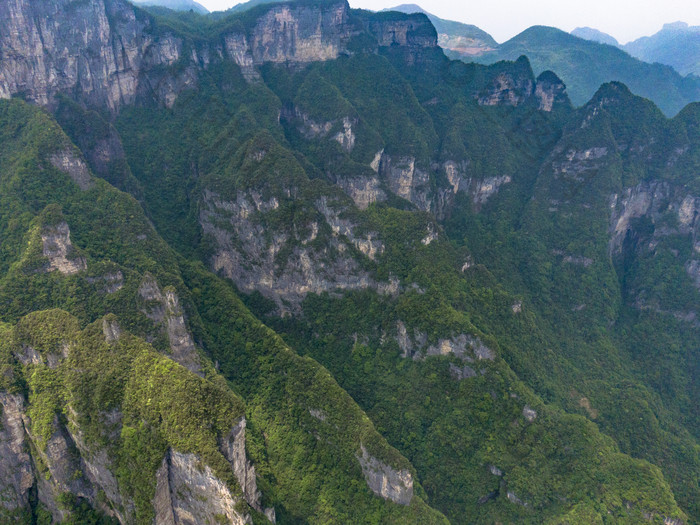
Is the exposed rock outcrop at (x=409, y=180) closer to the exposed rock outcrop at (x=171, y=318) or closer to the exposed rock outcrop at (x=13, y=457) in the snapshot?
the exposed rock outcrop at (x=171, y=318)

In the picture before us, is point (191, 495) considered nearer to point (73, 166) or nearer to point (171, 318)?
point (171, 318)

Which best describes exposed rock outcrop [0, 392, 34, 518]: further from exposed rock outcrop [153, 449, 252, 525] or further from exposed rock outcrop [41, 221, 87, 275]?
exposed rock outcrop [41, 221, 87, 275]

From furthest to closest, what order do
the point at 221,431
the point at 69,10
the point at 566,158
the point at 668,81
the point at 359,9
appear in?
1. the point at 668,81
2. the point at 359,9
3. the point at 566,158
4. the point at 69,10
5. the point at 221,431

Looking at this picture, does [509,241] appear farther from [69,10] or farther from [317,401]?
[69,10]

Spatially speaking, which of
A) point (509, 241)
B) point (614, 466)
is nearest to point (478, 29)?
point (509, 241)

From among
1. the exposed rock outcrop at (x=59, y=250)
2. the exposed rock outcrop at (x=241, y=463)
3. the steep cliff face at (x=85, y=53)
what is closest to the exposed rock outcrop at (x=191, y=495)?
the exposed rock outcrop at (x=241, y=463)

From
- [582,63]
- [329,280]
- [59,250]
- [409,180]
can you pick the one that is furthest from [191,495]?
[582,63]
